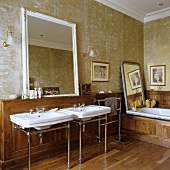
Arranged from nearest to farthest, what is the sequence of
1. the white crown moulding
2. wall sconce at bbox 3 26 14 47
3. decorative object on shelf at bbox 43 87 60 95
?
wall sconce at bbox 3 26 14 47, decorative object on shelf at bbox 43 87 60 95, the white crown moulding

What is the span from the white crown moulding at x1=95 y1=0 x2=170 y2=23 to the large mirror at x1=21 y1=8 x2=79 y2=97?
1437mm

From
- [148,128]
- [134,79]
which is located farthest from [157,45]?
[148,128]

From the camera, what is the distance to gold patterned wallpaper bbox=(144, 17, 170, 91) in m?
4.87

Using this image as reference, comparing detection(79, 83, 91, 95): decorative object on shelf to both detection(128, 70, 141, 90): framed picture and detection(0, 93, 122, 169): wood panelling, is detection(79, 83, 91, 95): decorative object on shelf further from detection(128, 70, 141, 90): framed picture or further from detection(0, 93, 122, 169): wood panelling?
detection(128, 70, 141, 90): framed picture

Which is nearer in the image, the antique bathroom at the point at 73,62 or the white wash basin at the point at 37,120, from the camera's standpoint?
the white wash basin at the point at 37,120

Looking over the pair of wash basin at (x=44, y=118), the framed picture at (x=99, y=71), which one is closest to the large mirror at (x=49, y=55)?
the pair of wash basin at (x=44, y=118)

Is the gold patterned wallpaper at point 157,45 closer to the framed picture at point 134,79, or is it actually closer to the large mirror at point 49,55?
the framed picture at point 134,79

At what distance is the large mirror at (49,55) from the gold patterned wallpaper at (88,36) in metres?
0.12

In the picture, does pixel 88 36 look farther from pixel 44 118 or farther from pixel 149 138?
pixel 149 138

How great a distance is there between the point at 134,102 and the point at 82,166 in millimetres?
2539

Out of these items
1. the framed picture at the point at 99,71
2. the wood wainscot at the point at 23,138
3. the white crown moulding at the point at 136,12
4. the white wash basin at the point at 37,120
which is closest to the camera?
the white wash basin at the point at 37,120

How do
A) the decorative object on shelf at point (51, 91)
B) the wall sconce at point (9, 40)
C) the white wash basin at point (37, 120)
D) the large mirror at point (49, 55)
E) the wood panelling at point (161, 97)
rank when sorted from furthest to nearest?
the wood panelling at point (161, 97) → the decorative object on shelf at point (51, 91) → the large mirror at point (49, 55) → the wall sconce at point (9, 40) → the white wash basin at point (37, 120)

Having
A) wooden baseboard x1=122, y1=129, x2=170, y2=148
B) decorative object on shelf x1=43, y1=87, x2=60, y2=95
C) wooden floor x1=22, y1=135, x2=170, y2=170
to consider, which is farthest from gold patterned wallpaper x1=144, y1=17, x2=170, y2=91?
decorative object on shelf x1=43, y1=87, x2=60, y2=95

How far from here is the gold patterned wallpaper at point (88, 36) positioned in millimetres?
2619
